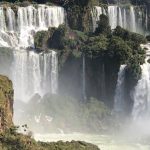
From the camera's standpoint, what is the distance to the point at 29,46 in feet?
277

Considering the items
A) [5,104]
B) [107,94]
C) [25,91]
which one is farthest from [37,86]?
[5,104]

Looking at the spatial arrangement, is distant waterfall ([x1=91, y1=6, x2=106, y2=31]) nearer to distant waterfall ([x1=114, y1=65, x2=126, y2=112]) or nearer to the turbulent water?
the turbulent water

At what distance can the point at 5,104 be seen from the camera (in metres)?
50.9

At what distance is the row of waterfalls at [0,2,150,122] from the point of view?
7725cm

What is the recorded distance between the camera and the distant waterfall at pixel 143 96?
7650cm

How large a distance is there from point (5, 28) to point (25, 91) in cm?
916

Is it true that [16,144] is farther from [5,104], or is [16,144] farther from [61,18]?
[61,18]

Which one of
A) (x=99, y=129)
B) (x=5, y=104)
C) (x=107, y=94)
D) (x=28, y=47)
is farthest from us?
(x=28, y=47)

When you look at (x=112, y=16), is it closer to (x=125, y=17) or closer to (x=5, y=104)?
→ (x=125, y=17)

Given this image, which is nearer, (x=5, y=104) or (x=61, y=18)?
(x=5, y=104)

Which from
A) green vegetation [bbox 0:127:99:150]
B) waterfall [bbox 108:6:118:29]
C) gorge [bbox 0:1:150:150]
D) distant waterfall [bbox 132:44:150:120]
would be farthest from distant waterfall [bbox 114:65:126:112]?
green vegetation [bbox 0:127:99:150]

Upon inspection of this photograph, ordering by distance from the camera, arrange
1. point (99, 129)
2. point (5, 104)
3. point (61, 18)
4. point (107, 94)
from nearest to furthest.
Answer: point (5, 104), point (99, 129), point (107, 94), point (61, 18)

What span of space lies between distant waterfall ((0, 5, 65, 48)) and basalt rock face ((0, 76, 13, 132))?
3025 centimetres

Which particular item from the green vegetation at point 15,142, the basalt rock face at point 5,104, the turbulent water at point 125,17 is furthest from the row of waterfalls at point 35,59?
the green vegetation at point 15,142
